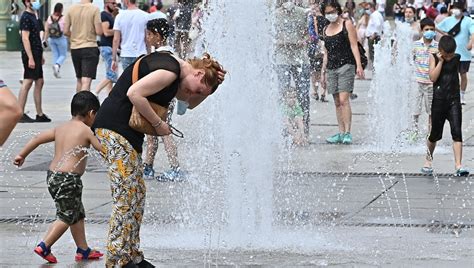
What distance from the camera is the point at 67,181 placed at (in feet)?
24.3

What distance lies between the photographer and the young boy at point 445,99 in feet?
37.7

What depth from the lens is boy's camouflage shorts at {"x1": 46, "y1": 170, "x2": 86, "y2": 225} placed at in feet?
24.3

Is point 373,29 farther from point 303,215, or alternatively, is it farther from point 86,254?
point 86,254

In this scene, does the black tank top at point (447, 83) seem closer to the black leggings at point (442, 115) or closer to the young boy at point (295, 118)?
the black leggings at point (442, 115)

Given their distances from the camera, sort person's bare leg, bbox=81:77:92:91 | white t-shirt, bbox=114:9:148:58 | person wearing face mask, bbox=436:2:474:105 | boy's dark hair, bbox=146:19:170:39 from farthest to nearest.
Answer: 1. person wearing face mask, bbox=436:2:474:105
2. person's bare leg, bbox=81:77:92:91
3. white t-shirt, bbox=114:9:148:58
4. boy's dark hair, bbox=146:19:170:39

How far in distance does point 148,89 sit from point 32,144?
128 cm

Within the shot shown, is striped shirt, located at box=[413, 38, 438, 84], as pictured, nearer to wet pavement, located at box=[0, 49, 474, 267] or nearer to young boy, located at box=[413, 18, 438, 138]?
young boy, located at box=[413, 18, 438, 138]

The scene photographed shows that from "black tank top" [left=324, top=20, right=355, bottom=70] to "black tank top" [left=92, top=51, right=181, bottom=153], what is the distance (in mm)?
7805

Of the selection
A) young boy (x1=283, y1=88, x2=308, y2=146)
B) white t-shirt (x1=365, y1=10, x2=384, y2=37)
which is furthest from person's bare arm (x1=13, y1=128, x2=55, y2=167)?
white t-shirt (x1=365, y1=10, x2=384, y2=37)

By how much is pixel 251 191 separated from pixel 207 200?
1.03 m

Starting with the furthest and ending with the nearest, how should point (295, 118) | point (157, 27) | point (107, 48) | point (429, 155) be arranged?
point (107, 48), point (295, 118), point (429, 155), point (157, 27)

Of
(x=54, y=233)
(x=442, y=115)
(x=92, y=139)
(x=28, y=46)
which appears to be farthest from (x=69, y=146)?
(x=28, y=46)

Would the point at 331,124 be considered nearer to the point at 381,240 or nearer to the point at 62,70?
the point at 381,240

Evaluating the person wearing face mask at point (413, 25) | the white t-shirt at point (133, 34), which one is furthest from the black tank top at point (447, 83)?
the person wearing face mask at point (413, 25)
